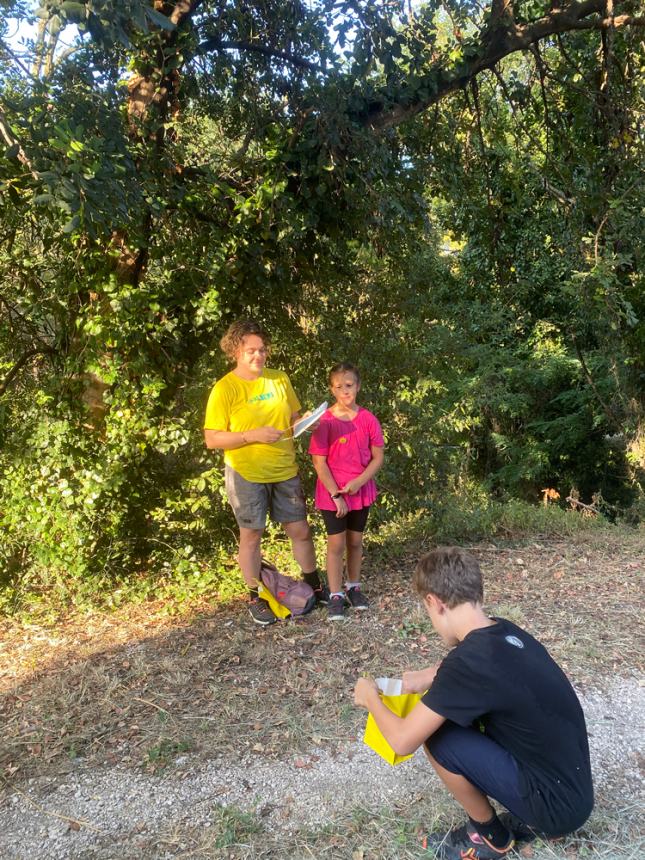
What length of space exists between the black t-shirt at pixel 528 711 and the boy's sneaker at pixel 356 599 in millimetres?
2479

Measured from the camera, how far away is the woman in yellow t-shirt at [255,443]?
4258mm

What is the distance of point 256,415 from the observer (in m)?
4.35

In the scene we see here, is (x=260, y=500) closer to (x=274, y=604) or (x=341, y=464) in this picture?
(x=341, y=464)

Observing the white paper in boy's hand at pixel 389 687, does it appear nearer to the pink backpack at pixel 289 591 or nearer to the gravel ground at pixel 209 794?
the gravel ground at pixel 209 794

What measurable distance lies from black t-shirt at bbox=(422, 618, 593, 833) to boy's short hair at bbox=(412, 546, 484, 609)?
12 centimetres

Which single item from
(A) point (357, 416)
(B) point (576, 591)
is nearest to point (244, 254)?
(A) point (357, 416)

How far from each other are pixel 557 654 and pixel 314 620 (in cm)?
150

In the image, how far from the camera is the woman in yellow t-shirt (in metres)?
4.26

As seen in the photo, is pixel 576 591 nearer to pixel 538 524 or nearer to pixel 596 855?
pixel 538 524

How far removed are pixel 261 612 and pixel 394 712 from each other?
230 cm

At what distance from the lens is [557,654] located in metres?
4.03

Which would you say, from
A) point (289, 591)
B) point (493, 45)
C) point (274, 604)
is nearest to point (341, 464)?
point (289, 591)

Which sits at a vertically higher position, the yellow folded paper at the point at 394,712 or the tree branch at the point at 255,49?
the tree branch at the point at 255,49

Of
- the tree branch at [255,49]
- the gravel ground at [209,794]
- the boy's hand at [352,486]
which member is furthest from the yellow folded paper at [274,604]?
the tree branch at [255,49]
